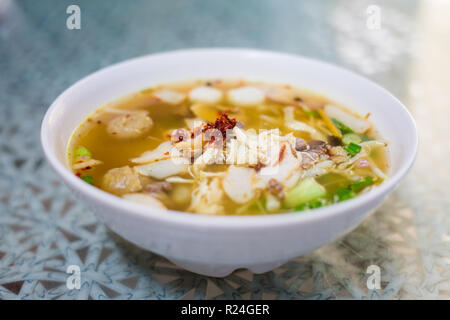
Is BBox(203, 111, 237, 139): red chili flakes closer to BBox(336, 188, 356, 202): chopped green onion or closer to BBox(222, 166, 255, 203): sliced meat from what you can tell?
BBox(222, 166, 255, 203): sliced meat

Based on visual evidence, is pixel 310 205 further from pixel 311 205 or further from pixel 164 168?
pixel 164 168

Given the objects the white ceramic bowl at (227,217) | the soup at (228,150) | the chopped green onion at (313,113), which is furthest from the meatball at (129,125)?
the chopped green onion at (313,113)

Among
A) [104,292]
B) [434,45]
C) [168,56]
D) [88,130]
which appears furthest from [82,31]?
[434,45]

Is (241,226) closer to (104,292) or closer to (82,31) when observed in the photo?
(104,292)

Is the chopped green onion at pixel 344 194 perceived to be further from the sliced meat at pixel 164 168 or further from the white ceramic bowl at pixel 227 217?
the sliced meat at pixel 164 168

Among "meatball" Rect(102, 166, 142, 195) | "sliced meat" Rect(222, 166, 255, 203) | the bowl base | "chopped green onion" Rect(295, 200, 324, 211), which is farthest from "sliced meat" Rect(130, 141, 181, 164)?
"chopped green onion" Rect(295, 200, 324, 211)

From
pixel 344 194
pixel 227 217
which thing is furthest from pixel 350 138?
pixel 227 217
